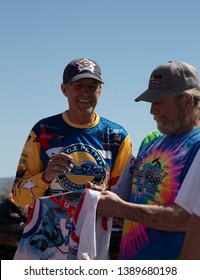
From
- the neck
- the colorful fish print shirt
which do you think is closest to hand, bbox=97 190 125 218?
the colorful fish print shirt

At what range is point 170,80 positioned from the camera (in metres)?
4.20

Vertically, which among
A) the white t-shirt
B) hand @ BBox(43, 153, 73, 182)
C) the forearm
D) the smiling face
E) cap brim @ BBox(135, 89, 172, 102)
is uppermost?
cap brim @ BBox(135, 89, 172, 102)

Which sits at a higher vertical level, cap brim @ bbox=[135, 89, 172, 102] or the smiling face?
cap brim @ bbox=[135, 89, 172, 102]

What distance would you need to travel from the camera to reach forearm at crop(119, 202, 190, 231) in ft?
12.1

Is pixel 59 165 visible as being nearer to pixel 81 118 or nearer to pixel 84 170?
pixel 84 170

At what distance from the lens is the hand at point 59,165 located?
4.52 meters

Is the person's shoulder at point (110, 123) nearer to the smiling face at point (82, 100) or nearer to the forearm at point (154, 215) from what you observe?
the smiling face at point (82, 100)

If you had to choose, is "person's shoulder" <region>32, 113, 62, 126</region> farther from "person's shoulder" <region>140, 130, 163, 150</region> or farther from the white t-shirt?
the white t-shirt

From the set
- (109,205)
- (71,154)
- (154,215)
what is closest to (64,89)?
(71,154)

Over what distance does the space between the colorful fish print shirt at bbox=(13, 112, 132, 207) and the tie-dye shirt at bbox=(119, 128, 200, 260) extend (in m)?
0.53

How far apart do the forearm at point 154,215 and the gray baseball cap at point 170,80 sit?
76 cm

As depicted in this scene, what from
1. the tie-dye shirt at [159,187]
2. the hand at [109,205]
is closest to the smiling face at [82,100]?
the tie-dye shirt at [159,187]
